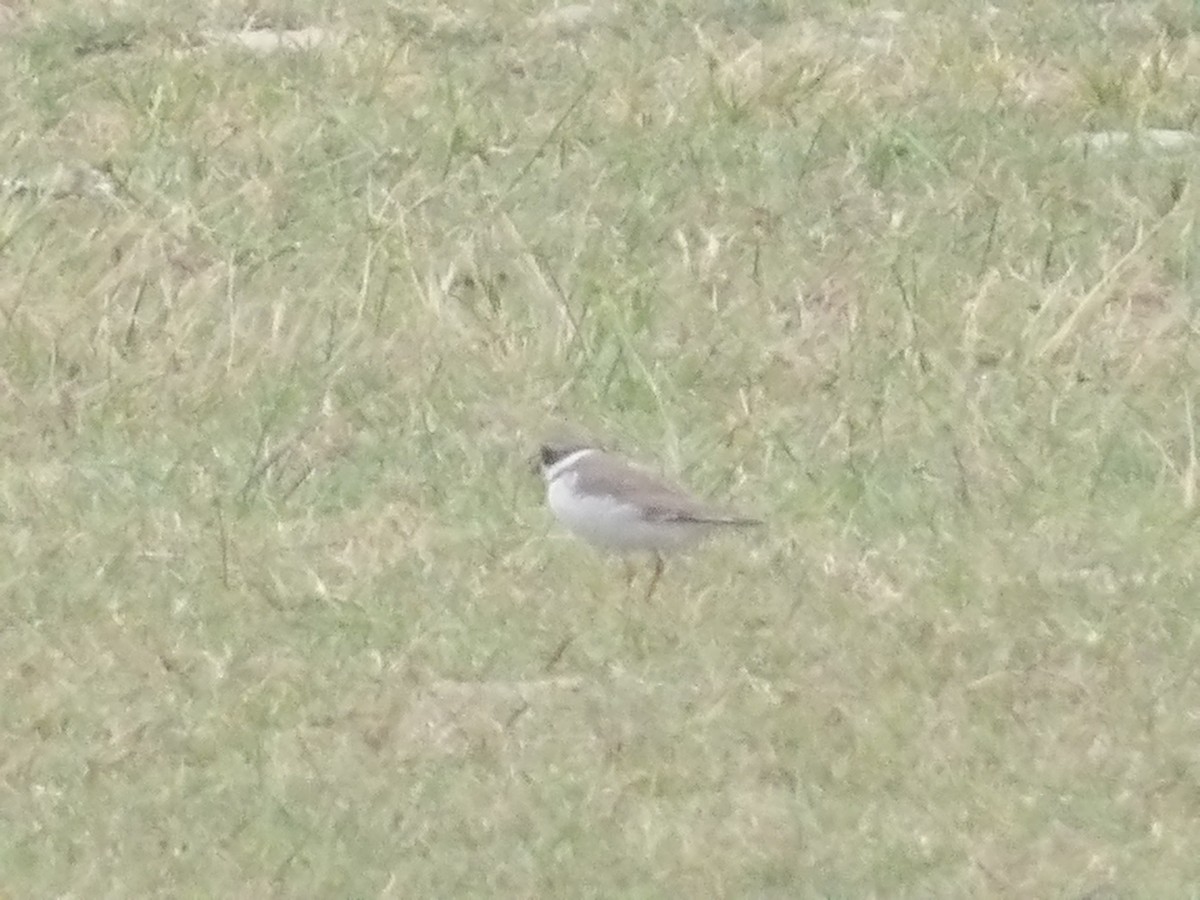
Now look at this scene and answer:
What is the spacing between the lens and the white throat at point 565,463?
26.2 ft

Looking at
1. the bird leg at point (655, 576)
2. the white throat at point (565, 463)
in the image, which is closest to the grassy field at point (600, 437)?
→ the bird leg at point (655, 576)

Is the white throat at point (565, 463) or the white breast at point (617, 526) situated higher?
the white breast at point (617, 526)

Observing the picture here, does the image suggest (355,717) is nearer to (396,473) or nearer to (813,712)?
(813,712)


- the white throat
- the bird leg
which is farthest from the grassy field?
the white throat

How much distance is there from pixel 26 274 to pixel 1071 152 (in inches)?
142

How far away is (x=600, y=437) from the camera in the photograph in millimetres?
8891

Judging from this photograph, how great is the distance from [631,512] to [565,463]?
1.60ft

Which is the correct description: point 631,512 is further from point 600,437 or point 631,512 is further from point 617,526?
point 600,437

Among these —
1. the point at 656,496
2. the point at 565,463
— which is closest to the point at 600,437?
the point at 565,463

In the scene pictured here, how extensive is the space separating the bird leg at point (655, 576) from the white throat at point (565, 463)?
15.2 inches

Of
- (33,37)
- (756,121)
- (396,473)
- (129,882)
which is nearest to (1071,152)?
(756,121)

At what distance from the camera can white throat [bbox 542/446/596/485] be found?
7.99 m

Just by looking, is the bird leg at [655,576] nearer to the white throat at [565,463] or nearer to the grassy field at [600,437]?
the grassy field at [600,437]

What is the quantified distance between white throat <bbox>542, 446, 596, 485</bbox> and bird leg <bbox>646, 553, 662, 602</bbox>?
385mm
